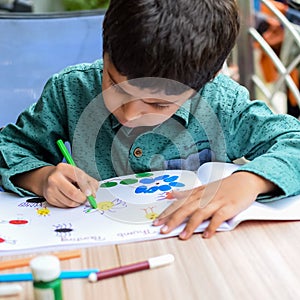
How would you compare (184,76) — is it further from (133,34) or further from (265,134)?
(265,134)

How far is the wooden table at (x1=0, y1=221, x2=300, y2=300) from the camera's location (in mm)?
703

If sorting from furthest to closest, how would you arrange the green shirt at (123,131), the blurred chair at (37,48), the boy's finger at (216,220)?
the blurred chair at (37,48)
the green shirt at (123,131)
the boy's finger at (216,220)

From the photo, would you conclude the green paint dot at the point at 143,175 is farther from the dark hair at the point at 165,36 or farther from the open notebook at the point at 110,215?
the dark hair at the point at 165,36

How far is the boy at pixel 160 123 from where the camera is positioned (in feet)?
2.77

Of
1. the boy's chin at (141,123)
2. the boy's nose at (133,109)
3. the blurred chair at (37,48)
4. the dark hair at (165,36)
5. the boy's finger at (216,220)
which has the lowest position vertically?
the blurred chair at (37,48)

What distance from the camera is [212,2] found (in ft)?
2.87

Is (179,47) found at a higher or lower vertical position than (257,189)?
higher

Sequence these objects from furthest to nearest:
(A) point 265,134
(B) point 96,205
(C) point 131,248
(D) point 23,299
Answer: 1. (A) point 265,134
2. (B) point 96,205
3. (C) point 131,248
4. (D) point 23,299

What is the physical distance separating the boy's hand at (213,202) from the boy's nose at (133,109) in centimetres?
13

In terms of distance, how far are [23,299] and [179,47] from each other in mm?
378

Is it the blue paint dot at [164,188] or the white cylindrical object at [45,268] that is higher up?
the white cylindrical object at [45,268]

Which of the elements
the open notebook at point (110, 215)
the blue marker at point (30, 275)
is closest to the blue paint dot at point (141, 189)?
the open notebook at point (110, 215)

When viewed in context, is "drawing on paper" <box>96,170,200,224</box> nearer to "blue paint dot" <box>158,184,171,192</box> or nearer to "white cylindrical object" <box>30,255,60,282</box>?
"blue paint dot" <box>158,184,171,192</box>

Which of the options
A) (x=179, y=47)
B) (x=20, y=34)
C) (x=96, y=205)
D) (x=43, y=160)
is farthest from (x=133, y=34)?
(x=20, y=34)
